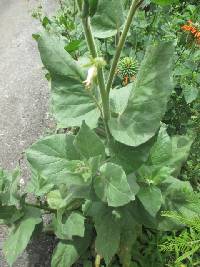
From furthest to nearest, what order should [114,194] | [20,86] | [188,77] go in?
[20,86], [188,77], [114,194]

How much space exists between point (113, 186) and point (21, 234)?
617 mm

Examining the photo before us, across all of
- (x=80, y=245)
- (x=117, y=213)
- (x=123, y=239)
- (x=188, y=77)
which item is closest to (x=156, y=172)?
(x=117, y=213)

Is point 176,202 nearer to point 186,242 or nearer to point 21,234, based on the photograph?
point 186,242

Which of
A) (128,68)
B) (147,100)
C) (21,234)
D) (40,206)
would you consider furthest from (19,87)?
(147,100)

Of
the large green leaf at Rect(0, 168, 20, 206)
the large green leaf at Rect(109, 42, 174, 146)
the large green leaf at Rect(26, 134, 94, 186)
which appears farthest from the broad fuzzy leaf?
the large green leaf at Rect(109, 42, 174, 146)

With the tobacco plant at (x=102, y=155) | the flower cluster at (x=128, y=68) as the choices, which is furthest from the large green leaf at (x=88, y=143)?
the flower cluster at (x=128, y=68)

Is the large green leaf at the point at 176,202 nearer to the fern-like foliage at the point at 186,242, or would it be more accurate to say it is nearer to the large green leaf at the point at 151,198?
the fern-like foliage at the point at 186,242

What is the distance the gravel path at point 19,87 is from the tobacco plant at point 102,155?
475 millimetres

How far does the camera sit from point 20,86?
3131mm

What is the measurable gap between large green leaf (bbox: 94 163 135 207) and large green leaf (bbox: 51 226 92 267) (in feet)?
1.77

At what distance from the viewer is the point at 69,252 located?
198cm

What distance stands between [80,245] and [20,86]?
1502 millimetres

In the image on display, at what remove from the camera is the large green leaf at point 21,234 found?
73.0 inches

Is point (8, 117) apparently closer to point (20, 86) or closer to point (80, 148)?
point (20, 86)
